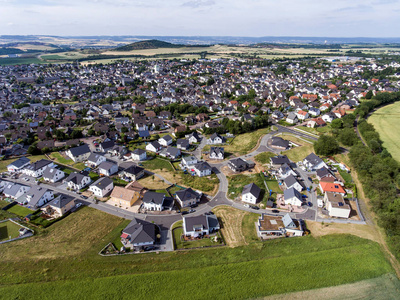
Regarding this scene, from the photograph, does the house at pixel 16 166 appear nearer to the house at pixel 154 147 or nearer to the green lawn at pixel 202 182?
the house at pixel 154 147

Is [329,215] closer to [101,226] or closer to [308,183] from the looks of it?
[308,183]

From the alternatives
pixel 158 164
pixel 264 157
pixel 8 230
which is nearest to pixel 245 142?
pixel 264 157

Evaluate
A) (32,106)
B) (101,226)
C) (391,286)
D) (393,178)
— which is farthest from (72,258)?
(32,106)

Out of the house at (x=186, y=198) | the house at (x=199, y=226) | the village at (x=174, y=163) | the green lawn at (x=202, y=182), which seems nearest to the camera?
the house at (x=199, y=226)

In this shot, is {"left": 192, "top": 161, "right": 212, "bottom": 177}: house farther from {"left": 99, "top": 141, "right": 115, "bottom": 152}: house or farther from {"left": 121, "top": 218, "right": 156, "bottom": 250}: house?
{"left": 99, "top": 141, "right": 115, "bottom": 152}: house

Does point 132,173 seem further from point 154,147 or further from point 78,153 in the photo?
point 78,153

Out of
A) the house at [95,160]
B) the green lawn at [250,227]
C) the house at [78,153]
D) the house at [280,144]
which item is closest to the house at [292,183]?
the green lawn at [250,227]
